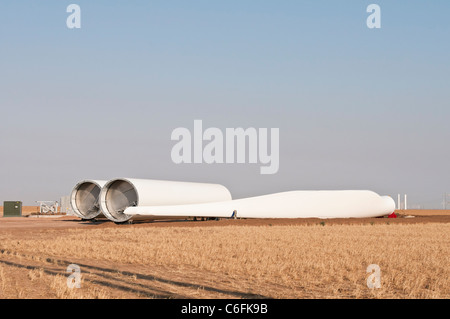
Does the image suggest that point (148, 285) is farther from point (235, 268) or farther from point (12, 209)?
point (12, 209)

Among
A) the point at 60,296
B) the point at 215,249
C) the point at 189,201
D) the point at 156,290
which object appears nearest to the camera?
the point at 60,296

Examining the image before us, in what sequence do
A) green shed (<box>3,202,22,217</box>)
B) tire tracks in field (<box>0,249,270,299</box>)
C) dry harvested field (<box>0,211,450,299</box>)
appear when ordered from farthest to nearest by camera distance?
green shed (<box>3,202,22,217</box>) → dry harvested field (<box>0,211,450,299</box>) → tire tracks in field (<box>0,249,270,299</box>)

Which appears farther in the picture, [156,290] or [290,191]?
[290,191]

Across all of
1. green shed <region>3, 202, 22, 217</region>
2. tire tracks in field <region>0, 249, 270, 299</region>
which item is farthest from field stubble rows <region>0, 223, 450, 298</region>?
green shed <region>3, 202, 22, 217</region>

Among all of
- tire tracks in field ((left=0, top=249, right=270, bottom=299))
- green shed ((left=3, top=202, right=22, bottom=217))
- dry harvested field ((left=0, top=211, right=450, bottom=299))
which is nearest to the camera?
tire tracks in field ((left=0, top=249, right=270, bottom=299))

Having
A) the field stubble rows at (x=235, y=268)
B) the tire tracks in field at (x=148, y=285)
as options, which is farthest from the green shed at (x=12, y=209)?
the tire tracks in field at (x=148, y=285)

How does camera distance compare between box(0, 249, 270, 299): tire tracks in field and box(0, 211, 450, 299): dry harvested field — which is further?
box(0, 211, 450, 299): dry harvested field

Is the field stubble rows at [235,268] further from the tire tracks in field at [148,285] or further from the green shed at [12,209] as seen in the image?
the green shed at [12,209]

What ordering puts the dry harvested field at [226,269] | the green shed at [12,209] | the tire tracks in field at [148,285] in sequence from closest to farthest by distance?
the tire tracks in field at [148,285] < the dry harvested field at [226,269] < the green shed at [12,209]

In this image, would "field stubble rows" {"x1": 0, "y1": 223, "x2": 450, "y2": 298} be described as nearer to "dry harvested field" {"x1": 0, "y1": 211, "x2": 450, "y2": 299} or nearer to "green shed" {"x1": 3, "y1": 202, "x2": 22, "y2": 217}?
"dry harvested field" {"x1": 0, "y1": 211, "x2": 450, "y2": 299}

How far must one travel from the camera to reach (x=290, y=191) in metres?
64.2
